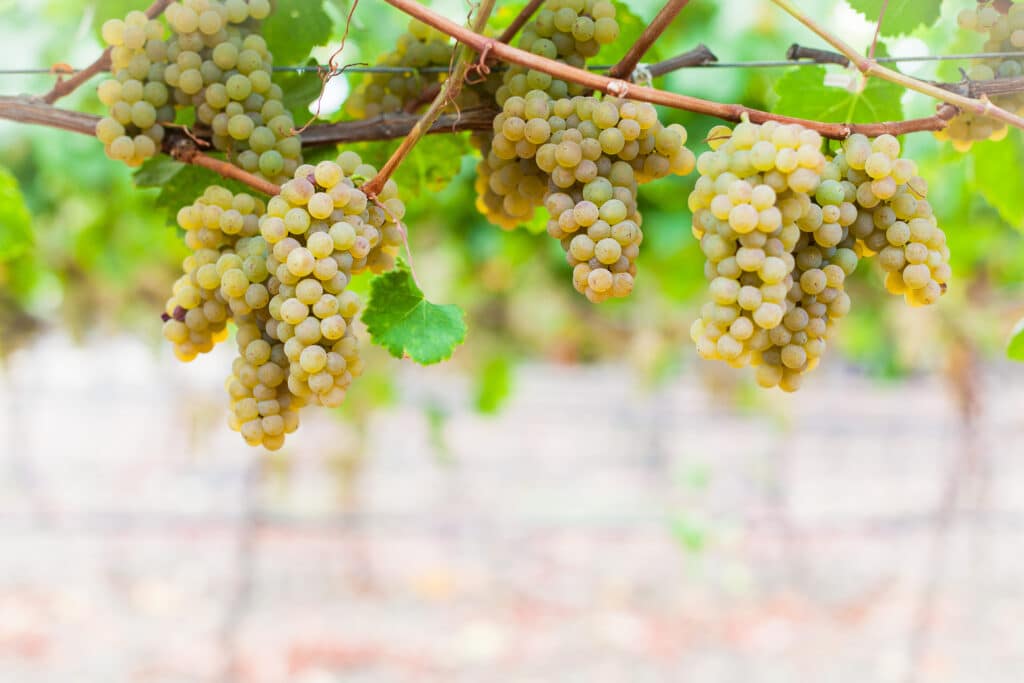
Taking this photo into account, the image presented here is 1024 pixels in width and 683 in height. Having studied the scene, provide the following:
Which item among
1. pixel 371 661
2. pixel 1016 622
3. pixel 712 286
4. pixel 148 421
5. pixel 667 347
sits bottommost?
pixel 371 661

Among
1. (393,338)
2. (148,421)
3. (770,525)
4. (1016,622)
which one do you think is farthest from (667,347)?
(148,421)

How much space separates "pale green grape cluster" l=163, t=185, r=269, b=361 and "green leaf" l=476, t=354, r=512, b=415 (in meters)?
2.90

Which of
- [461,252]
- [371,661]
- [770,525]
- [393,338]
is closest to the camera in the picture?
[393,338]

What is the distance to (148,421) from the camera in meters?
8.64

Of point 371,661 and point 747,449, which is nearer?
point 371,661

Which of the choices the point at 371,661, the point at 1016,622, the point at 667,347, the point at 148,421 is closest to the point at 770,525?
the point at 1016,622

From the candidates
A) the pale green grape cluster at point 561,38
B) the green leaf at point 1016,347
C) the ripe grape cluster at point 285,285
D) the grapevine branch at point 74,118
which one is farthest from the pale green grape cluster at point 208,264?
the green leaf at point 1016,347

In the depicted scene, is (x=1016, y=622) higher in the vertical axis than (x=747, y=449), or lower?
lower

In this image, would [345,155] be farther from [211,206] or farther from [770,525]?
[770,525]

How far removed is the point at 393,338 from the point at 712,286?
0.23 metres

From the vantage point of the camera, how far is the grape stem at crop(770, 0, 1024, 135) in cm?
56

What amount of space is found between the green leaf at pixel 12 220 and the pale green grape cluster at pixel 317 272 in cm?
55

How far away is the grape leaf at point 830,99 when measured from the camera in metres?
0.79

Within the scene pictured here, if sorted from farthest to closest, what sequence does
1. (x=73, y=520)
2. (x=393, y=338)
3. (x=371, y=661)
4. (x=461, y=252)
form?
(x=73, y=520)
(x=371, y=661)
(x=461, y=252)
(x=393, y=338)
